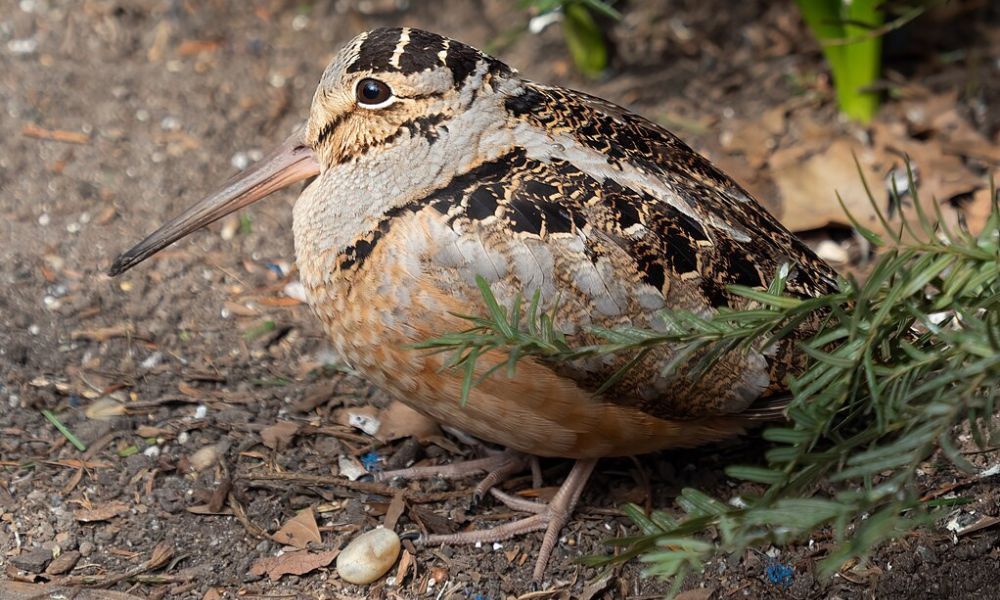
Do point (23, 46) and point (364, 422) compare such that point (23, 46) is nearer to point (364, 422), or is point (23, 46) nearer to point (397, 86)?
point (364, 422)

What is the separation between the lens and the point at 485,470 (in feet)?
12.3

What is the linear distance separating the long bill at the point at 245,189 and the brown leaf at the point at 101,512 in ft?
2.42

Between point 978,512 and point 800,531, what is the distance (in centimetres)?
139

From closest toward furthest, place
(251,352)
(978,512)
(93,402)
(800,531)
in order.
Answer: (800,531), (978,512), (93,402), (251,352)

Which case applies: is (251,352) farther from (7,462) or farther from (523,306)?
(523,306)

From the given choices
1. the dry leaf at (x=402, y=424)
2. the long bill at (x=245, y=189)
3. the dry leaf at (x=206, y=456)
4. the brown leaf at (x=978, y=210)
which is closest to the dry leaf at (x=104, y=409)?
the dry leaf at (x=206, y=456)

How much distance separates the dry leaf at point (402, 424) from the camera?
387 cm

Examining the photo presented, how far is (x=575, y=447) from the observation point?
334cm

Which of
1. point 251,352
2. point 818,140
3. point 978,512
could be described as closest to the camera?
point 978,512

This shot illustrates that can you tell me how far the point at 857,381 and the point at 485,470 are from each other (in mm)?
1624

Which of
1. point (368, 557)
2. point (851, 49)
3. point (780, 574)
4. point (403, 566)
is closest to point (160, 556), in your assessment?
point (368, 557)

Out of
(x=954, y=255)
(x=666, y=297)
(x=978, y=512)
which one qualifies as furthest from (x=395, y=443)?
(x=954, y=255)

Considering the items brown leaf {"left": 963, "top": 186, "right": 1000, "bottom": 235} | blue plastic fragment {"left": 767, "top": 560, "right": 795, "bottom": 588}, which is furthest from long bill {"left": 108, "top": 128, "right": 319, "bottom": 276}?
brown leaf {"left": 963, "top": 186, "right": 1000, "bottom": 235}

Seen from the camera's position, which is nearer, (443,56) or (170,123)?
(443,56)
